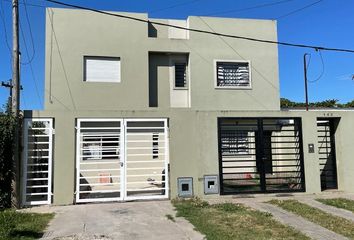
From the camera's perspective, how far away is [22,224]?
962 cm

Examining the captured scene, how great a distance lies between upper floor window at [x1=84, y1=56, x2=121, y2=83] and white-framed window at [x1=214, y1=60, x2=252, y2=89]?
5.30m

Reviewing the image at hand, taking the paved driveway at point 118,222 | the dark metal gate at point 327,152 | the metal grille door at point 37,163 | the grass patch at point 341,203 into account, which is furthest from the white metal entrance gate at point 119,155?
the dark metal gate at point 327,152

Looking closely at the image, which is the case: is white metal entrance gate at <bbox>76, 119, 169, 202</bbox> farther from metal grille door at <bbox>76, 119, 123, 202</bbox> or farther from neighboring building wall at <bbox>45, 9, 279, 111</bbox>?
neighboring building wall at <bbox>45, 9, 279, 111</bbox>

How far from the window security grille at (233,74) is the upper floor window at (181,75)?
1802 mm

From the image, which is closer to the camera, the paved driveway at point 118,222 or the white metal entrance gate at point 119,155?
the paved driveway at point 118,222

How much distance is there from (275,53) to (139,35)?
7.40 metres

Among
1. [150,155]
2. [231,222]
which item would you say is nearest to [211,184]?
[150,155]

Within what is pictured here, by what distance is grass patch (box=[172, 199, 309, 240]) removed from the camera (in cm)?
864

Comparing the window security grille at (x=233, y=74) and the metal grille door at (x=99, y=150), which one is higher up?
the window security grille at (x=233, y=74)

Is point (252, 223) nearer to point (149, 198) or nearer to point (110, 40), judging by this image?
point (149, 198)

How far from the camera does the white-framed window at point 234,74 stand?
21.3 m

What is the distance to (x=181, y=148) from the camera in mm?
13484

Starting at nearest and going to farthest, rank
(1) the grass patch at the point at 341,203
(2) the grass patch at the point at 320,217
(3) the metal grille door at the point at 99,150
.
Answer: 1. (2) the grass patch at the point at 320,217
2. (1) the grass patch at the point at 341,203
3. (3) the metal grille door at the point at 99,150

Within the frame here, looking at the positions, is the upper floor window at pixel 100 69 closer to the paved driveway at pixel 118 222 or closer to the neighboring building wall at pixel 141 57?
the neighboring building wall at pixel 141 57
